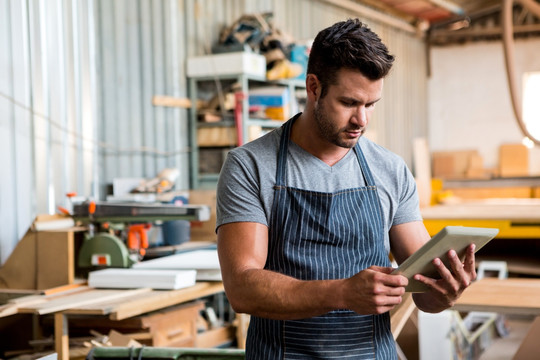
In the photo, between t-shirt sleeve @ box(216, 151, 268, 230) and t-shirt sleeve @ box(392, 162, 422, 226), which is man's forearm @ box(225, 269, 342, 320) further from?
t-shirt sleeve @ box(392, 162, 422, 226)

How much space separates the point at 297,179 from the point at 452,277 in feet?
1.59

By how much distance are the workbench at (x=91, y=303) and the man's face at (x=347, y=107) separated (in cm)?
131

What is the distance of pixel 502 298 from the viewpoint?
255 cm

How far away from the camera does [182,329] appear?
3451mm

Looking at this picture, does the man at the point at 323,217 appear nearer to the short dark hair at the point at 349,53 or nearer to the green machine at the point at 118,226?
the short dark hair at the point at 349,53

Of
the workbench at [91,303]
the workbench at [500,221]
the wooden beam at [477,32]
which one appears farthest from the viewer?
the wooden beam at [477,32]

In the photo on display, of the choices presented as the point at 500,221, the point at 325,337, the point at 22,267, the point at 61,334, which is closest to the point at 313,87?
Answer: the point at 325,337

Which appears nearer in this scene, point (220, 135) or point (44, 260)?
point (44, 260)

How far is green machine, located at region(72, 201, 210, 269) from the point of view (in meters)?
3.20

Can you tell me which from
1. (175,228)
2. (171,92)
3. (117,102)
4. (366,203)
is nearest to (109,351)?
(366,203)

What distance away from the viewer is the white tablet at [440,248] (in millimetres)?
1522

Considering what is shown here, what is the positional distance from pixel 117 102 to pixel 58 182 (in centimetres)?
87

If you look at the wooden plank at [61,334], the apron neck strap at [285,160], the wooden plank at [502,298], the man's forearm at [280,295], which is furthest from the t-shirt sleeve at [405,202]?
the wooden plank at [61,334]

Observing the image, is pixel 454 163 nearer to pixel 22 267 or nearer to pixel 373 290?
pixel 22 267
